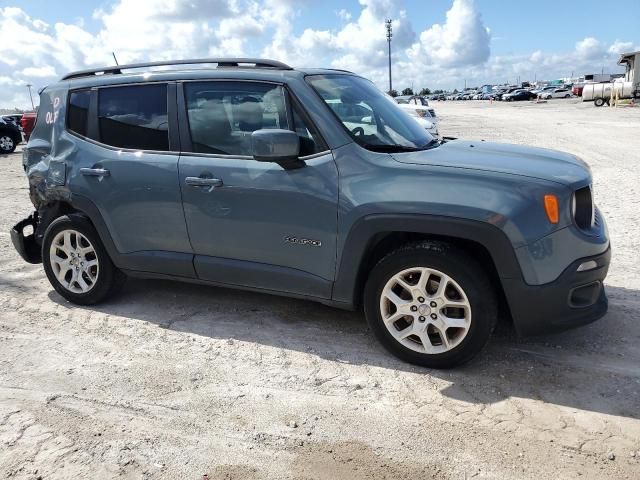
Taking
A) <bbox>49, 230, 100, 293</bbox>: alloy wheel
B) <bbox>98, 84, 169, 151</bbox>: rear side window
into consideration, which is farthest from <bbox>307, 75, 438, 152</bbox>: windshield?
<bbox>49, 230, 100, 293</bbox>: alloy wheel

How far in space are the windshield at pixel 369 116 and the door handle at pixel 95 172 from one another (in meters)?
1.74

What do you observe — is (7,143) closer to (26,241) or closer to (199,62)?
(26,241)

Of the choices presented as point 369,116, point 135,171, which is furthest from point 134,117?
point 369,116

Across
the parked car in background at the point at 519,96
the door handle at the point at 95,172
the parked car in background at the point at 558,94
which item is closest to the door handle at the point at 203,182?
the door handle at the point at 95,172

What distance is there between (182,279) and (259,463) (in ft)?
6.44

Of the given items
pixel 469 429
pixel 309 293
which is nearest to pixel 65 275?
pixel 309 293

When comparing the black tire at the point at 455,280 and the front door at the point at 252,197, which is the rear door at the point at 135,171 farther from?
the black tire at the point at 455,280

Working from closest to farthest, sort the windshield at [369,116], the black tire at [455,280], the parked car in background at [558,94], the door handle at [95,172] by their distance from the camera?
the black tire at [455,280], the windshield at [369,116], the door handle at [95,172], the parked car in background at [558,94]

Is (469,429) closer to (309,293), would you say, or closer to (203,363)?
(309,293)

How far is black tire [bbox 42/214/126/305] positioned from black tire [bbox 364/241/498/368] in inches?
89.6

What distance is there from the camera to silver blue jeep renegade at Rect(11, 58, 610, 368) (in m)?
3.29

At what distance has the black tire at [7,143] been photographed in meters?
20.2

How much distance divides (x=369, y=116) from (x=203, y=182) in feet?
4.17

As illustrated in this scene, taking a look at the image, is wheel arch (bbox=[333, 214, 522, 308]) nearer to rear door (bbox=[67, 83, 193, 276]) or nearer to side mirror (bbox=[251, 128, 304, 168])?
side mirror (bbox=[251, 128, 304, 168])
